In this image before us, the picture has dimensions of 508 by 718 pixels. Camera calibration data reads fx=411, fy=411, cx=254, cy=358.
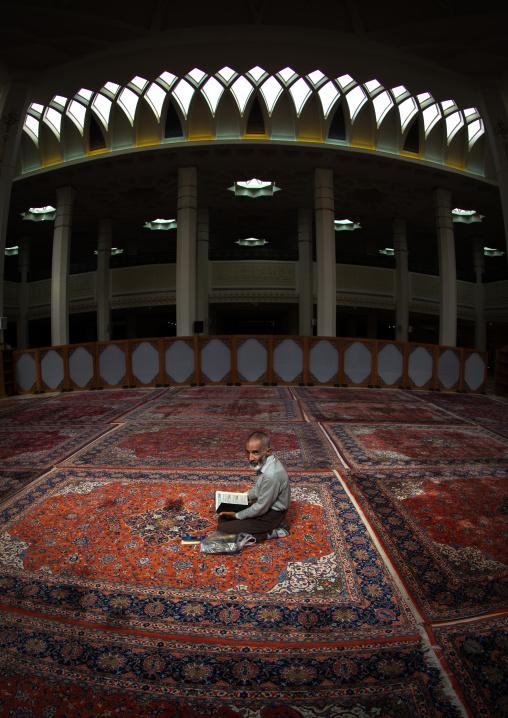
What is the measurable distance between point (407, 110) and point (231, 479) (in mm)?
12347

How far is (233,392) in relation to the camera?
28.2 feet

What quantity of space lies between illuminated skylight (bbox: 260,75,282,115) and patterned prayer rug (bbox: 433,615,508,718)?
1228 cm

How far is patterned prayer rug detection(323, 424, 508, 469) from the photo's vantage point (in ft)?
13.6

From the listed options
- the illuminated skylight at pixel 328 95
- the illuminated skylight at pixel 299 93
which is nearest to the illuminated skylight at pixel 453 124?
the illuminated skylight at pixel 328 95

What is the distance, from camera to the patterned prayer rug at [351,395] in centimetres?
780

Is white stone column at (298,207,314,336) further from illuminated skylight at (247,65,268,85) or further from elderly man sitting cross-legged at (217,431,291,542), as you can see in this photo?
elderly man sitting cross-legged at (217,431,291,542)

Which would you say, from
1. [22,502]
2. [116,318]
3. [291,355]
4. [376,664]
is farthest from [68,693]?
[116,318]

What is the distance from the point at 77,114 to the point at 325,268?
330 inches

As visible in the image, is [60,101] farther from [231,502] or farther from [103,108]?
[231,502]

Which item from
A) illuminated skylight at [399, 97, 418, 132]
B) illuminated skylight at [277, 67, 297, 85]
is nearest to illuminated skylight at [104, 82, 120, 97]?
illuminated skylight at [277, 67, 297, 85]

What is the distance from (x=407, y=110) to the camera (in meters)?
11.7

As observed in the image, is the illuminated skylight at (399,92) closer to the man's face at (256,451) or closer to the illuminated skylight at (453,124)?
the illuminated skylight at (453,124)

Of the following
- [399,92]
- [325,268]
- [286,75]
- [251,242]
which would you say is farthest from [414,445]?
[251,242]

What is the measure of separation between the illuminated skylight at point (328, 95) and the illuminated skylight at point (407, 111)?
6.42 ft
